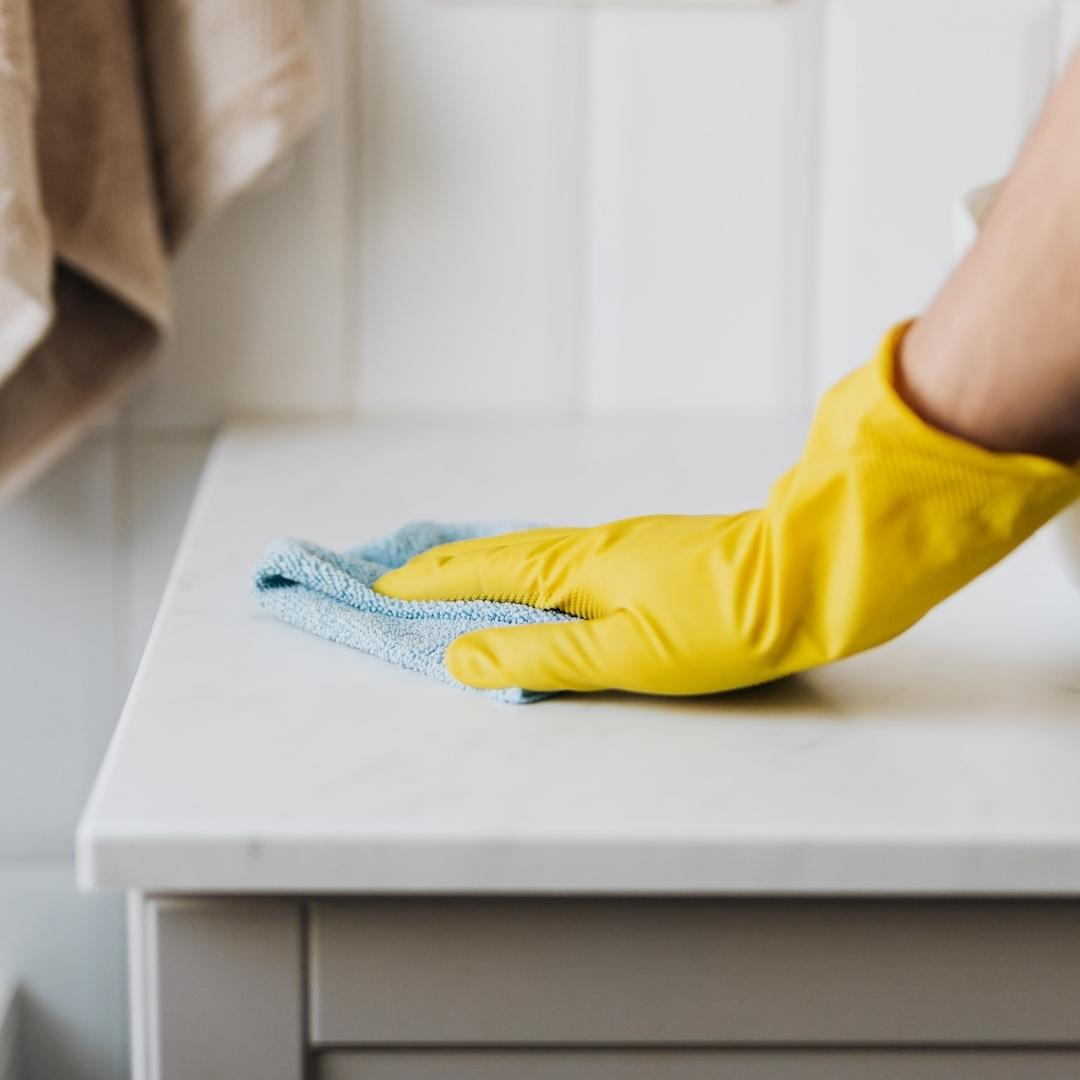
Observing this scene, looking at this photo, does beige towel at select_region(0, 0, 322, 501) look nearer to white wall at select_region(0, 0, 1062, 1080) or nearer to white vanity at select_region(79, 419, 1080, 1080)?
white wall at select_region(0, 0, 1062, 1080)

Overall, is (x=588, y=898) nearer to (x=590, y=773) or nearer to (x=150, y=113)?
(x=590, y=773)

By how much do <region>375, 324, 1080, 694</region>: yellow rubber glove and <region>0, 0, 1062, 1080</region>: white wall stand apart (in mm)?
554

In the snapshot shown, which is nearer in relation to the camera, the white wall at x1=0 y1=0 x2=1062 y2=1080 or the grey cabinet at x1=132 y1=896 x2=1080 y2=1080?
the grey cabinet at x1=132 y1=896 x2=1080 y2=1080

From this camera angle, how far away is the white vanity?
421 mm

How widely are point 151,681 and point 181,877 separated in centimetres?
14

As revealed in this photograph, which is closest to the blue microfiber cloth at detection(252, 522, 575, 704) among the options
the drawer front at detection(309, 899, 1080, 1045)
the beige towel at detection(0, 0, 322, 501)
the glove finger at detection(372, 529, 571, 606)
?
the glove finger at detection(372, 529, 571, 606)

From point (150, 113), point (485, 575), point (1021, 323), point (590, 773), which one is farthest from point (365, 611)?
point (150, 113)

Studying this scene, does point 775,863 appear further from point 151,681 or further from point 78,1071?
point 78,1071

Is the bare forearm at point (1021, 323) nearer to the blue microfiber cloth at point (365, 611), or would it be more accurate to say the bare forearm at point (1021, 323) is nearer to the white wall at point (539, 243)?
the blue microfiber cloth at point (365, 611)

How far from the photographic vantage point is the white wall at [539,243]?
3.43 feet

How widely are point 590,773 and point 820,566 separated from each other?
12 centimetres

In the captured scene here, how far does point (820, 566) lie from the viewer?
1.72 ft

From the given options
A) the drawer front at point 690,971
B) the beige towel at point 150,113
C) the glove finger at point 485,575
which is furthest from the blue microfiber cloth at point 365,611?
the beige towel at point 150,113

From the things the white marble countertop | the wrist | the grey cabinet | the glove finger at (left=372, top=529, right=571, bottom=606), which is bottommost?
the grey cabinet
